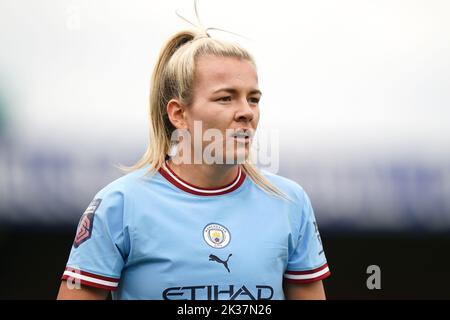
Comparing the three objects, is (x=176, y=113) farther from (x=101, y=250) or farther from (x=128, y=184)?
(x=101, y=250)

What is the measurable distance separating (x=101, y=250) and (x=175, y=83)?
0.63m

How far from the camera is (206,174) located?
215 cm

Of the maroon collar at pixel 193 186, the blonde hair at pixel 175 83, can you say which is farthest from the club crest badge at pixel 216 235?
the blonde hair at pixel 175 83

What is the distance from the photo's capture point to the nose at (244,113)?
2.04m

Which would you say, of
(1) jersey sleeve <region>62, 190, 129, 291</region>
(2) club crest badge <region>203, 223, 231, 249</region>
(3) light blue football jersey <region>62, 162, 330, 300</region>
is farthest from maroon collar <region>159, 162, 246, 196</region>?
(1) jersey sleeve <region>62, 190, 129, 291</region>

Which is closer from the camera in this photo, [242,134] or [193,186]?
[242,134]

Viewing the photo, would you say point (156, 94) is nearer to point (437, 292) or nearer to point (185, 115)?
point (185, 115)

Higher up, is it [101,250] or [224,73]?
[224,73]

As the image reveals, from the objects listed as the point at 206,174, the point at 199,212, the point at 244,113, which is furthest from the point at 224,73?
the point at 199,212

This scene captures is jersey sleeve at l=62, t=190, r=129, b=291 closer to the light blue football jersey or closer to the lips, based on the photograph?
the light blue football jersey

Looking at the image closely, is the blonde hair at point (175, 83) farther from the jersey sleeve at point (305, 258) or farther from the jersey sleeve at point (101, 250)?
the jersey sleeve at point (101, 250)

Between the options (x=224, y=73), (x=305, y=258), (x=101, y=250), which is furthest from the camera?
(x=305, y=258)

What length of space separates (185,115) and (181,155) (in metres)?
0.14
